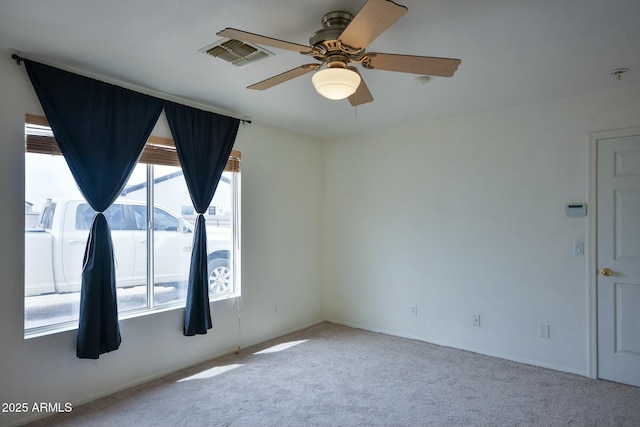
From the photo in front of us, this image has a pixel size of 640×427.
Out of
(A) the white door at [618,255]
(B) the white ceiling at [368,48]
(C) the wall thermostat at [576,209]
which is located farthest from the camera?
(C) the wall thermostat at [576,209]

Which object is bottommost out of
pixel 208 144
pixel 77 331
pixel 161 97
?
pixel 77 331

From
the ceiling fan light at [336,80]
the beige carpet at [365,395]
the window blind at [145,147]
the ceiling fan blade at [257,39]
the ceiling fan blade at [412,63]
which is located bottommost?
the beige carpet at [365,395]

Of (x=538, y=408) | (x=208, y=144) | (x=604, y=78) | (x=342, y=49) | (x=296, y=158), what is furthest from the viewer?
(x=296, y=158)

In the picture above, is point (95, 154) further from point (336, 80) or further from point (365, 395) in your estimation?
point (365, 395)

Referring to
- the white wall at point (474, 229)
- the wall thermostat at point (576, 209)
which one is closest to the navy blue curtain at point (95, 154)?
the white wall at point (474, 229)

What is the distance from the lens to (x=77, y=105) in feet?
9.48

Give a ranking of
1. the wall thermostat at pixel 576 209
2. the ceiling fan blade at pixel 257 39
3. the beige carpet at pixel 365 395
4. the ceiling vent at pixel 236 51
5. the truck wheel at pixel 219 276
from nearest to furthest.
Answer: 1. the ceiling fan blade at pixel 257 39
2. the ceiling vent at pixel 236 51
3. the beige carpet at pixel 365 395
4. the wall thermostat at pixel 576 209
5. the truck wheel at pixel 219 276

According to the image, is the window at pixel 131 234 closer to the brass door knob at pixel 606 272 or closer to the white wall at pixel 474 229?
the white wall at pixel 474 229

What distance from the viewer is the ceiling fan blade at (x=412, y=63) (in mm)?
2010

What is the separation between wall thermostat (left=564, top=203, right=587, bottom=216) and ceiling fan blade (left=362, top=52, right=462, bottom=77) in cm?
223

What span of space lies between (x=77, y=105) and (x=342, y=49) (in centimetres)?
218

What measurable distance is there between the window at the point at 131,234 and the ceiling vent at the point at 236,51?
1233mm

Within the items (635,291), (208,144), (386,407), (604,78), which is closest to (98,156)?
(208,144)

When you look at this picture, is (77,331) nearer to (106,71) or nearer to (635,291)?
(106,71)
